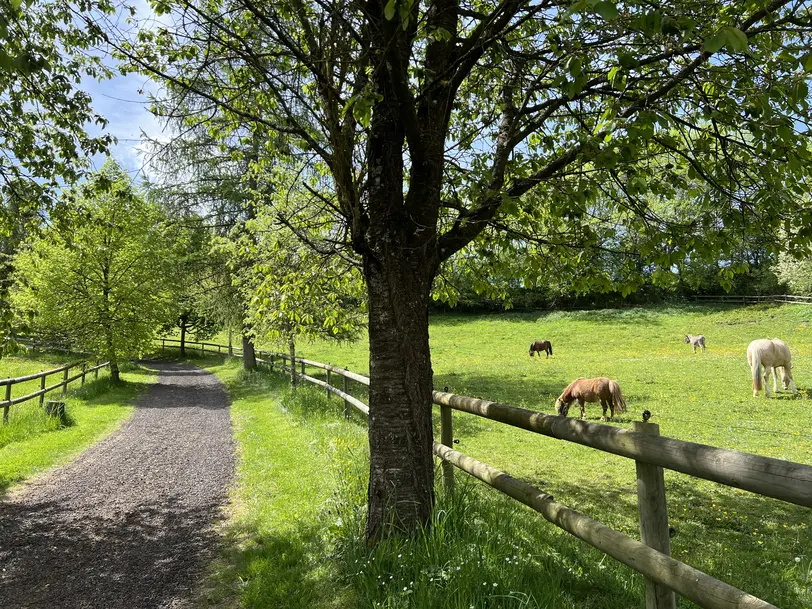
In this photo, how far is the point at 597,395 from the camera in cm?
1238

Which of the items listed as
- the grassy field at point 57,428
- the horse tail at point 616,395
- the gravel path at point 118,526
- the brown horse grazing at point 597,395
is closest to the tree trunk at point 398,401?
the gravel path at point 118,526

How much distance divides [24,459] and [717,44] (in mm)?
9929

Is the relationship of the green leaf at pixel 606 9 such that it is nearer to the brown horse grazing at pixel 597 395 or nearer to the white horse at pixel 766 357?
the brown horse grazing at pixel 597 395

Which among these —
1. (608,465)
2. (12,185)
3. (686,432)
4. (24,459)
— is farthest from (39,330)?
(686,432)

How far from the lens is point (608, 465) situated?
9.31 m

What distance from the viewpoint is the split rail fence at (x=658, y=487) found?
6.22 feet

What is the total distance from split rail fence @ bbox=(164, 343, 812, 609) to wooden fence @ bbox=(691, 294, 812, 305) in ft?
159

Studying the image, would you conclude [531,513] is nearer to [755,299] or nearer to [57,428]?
[57,428]

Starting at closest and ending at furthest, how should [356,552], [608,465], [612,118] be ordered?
[612,118], [356,552], [608,465]

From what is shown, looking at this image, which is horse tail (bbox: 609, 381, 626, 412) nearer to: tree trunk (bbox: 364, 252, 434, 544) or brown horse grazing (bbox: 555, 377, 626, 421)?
brown horse grazing (bbox: 555, 377, 626, 421)

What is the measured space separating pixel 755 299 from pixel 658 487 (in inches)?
2156

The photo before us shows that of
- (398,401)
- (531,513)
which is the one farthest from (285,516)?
(531,513)

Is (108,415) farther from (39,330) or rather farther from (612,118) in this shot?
(612,118)

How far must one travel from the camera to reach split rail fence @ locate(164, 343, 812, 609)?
1.90m
